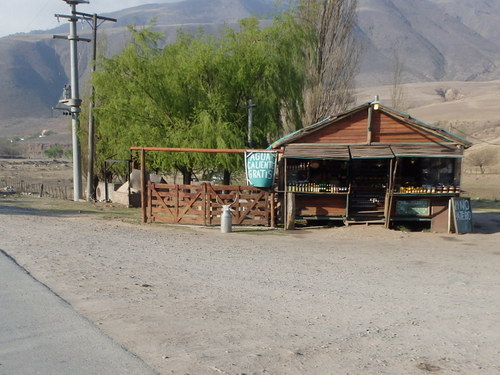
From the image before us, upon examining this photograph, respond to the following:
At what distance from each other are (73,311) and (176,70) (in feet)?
48.7

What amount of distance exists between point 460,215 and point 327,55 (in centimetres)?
1376

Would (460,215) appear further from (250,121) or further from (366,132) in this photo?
(250,121)

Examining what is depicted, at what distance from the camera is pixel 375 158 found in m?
15.9

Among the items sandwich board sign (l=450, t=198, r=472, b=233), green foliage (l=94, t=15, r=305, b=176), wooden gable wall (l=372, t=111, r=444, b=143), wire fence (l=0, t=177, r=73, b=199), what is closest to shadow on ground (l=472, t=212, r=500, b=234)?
sandwich board sign (l=450, t=198, r=472, b=233)

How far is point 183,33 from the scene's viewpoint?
21656mm

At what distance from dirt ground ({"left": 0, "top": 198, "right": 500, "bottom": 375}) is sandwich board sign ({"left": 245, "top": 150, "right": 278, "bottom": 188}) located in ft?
8.27

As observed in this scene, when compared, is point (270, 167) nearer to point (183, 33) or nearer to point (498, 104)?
point (183, 33)

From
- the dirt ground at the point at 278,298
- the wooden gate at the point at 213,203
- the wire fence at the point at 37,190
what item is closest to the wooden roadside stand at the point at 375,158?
the wooden gate at the point at 213,203

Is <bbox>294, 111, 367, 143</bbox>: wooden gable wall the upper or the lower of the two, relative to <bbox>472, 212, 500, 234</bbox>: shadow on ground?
upper

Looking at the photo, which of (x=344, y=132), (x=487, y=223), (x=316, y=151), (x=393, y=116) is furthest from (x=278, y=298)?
(x=487, y=223)

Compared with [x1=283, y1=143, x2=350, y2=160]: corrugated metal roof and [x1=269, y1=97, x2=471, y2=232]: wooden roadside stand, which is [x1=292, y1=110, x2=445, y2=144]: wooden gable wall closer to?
[x1=269, y1=97, x2=471, y2=232]: wooden roadside stand

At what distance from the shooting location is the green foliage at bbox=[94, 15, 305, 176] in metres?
19.3

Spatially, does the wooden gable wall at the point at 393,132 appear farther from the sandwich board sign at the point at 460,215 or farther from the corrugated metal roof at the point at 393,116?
the sandwich board sign at the point at 460,215

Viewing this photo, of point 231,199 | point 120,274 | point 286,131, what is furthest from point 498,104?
point 120,274
